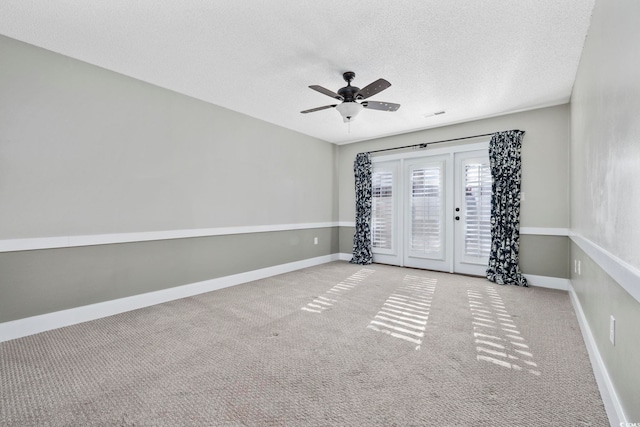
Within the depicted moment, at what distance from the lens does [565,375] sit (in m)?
1.95

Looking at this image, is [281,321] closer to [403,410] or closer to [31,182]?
[403,410]

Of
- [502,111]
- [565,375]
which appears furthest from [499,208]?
[565,375]

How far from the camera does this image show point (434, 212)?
514 cm

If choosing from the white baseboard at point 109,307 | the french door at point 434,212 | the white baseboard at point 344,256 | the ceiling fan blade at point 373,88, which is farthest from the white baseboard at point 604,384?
the white baseboard at point 344,256

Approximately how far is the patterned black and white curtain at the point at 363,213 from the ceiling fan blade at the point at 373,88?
9.45ft

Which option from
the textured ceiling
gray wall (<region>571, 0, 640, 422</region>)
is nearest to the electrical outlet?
gray wall (<region>571, 0, 640, 422</region>)

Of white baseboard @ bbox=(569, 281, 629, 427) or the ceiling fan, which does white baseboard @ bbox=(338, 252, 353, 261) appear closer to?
the ceiling fan

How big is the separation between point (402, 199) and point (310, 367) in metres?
4.06

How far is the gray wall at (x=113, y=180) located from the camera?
2.59m

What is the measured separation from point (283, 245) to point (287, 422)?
367cm

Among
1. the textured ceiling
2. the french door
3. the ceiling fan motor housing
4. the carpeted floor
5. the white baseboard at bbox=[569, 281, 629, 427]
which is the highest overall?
the textured ceiling

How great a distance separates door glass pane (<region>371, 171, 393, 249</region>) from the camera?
225 inches

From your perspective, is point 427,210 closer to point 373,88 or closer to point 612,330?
point 373,88

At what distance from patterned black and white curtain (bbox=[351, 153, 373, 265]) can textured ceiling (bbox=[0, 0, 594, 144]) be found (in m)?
2.15
